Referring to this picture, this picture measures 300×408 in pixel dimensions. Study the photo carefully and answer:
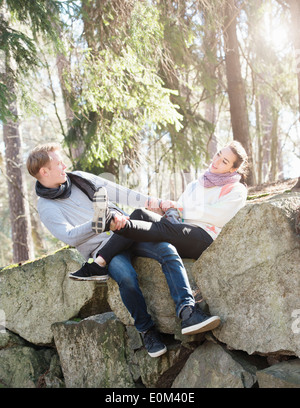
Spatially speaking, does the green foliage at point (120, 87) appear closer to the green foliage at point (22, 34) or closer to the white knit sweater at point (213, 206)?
the green foliage at point (22, 34)

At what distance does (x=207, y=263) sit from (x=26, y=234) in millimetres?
6836

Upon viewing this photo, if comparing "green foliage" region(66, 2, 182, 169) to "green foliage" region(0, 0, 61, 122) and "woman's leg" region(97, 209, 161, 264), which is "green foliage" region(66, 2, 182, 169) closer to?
"green foliage" region(0, 0, 61, 122)

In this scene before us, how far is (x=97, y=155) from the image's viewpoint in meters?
5.67

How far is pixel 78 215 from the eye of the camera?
336 cm

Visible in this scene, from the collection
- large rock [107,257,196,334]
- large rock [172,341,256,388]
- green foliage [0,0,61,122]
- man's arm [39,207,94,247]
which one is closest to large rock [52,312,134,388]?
large rock [107,257,196,334]

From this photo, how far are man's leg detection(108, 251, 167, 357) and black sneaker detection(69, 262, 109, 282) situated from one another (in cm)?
9

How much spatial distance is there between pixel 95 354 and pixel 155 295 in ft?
2.76

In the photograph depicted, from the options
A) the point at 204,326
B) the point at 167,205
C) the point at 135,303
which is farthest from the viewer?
the point at 167,205

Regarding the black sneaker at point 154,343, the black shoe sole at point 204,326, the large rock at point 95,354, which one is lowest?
the large rock at point 95,354

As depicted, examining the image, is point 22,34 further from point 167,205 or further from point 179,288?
point 179,288

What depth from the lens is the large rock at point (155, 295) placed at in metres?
3.13

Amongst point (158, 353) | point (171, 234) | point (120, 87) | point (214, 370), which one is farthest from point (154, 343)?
point (120, 87)

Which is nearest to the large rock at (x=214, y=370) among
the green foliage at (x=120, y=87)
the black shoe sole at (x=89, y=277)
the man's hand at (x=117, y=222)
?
the black shoe sole at (x=89, y=277)

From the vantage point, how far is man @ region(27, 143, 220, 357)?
9.11ft
